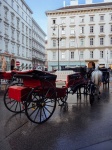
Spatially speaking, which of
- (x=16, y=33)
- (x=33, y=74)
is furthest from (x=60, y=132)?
(x=16, y=33)

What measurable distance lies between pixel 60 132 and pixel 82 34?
51.8 m

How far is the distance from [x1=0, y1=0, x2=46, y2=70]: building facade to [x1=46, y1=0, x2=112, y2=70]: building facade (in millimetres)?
7115

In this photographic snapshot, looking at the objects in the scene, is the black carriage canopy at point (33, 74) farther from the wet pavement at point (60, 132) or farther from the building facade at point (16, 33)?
the building facade at point (16, 33)

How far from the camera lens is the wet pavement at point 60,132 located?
3.40 meters

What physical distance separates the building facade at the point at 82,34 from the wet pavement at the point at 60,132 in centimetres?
4795

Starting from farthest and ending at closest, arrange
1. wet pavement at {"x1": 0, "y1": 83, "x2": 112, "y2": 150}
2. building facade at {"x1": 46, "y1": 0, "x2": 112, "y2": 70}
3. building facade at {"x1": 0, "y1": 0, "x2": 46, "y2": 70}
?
building facade at {"x1": 46, "y1": 0, "x2": 112, "y2": 70}, building facade at {"x1": 0, "y1": 0, "x2": 46, "y2": 70}, wet pavement at {"x1": 0, "y1": 83, "x2": 112, "y2": 150}

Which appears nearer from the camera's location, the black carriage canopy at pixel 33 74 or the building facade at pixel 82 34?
the black carriage canopy at pixel 33 74

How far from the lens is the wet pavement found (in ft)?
11.1

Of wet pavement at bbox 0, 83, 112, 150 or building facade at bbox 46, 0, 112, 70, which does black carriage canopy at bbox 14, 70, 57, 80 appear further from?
building facade at bbox 46, 0, 112, 70

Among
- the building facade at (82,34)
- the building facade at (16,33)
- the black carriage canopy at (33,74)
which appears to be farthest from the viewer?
the building facade at (82,34)

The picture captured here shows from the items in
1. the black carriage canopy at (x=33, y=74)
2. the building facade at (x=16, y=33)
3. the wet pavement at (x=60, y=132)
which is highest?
the building facade at (x=16, y=33)

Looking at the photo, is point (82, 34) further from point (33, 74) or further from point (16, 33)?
point (33, 74)

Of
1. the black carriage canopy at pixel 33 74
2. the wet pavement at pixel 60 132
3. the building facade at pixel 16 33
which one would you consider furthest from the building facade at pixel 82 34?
the black carriage canopy at pixel 33 74

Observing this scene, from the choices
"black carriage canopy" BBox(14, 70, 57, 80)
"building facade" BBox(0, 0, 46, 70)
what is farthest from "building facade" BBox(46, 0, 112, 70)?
"black carriage canopy" BBox(14, 70, 57, 80)
